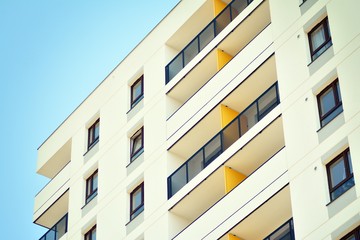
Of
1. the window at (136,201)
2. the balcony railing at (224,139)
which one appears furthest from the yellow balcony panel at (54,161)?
the balcony railing at (224,139)

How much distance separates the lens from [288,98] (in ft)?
124

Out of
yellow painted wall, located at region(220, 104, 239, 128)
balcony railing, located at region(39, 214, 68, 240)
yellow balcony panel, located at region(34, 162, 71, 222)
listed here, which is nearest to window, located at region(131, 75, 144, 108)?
yellow balcony panel, located at region(34, 162, 71, 222)

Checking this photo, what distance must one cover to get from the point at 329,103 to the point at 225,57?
9.40m

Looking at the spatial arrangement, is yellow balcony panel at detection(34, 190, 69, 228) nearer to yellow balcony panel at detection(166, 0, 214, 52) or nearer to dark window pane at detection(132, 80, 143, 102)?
dark window pane at detection(132, 80, 143, 102)

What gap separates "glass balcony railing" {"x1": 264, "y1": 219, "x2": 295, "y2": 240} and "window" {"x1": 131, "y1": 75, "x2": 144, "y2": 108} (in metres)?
14.0

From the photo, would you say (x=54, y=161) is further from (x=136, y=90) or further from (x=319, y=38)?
(x=319, y=38)

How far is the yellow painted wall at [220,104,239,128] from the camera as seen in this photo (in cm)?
4234

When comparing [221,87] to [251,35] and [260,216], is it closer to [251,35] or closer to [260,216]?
[251,35]

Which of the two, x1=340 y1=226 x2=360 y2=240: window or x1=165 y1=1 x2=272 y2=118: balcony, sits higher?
x1=165 y1=1 x2=272 y2=118: balcony

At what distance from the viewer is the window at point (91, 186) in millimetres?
48287

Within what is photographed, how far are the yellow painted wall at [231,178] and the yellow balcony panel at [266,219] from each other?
2.35m

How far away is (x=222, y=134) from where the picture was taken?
4162 cm

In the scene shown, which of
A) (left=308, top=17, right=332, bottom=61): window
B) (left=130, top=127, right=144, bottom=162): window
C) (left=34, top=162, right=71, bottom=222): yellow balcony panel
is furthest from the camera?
(left=34, top=162, right=71, bottom=222): yellow balcony panel

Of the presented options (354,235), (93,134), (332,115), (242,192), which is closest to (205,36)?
(93,134)
